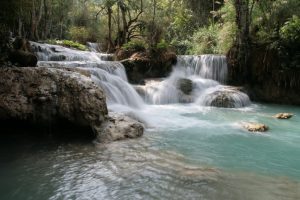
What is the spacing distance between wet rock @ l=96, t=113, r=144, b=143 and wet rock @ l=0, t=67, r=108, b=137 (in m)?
0.18

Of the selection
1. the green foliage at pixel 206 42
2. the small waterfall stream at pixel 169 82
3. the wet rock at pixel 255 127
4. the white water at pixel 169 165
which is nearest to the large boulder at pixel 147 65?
the small waterfall stream at pixel 169 82

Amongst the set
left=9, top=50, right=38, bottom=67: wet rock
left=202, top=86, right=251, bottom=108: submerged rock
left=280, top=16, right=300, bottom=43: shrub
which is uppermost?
left=280, top=16, right=300, bottom=43: shrub

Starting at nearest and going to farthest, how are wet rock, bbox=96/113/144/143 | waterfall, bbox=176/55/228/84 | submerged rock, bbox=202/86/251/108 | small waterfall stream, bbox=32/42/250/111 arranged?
wet rock, bbox=96/113/144/143, small waterfall stream, bbox=32/42/250/111, submerged rock, bbox=202/86/251/108, waterfall, bbox=176/55/228/84

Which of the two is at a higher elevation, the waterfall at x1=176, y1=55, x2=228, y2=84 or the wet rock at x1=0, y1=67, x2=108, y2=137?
the waterfall at x1=176, y1=55, x2=228, y2=84

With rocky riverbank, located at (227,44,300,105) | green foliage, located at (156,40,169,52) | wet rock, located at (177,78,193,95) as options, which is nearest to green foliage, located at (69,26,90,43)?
green foliage, located at (156,40,169,52)

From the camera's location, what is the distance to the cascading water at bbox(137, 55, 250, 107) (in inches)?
587

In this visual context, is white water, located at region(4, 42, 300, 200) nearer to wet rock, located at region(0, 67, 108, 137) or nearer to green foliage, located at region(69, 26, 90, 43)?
wet rock, located at region(0, 67, 108, 137)

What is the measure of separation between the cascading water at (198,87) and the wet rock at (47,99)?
6.51 metres

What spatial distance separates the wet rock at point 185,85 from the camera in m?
16.0

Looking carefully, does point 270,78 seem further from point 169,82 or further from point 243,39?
point 169,82

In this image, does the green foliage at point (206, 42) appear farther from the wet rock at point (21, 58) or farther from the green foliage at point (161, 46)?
the wet rock at point (21, 58)

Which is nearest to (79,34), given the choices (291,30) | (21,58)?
(291,30)

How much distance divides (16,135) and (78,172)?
285 centimetres

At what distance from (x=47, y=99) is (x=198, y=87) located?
9.44 meters
